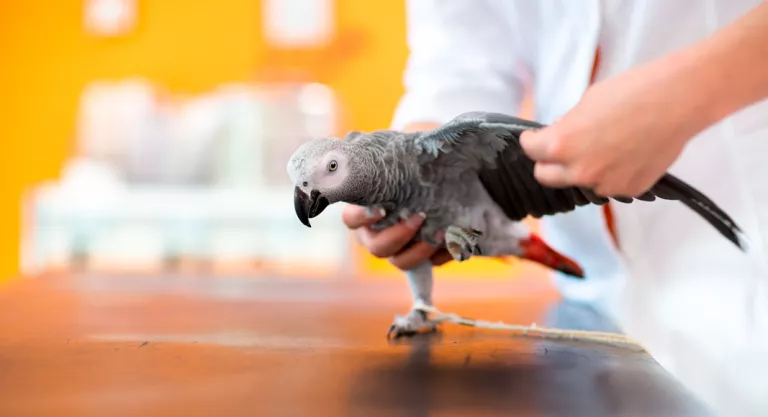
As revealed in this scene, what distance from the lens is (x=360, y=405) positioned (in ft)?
1.13

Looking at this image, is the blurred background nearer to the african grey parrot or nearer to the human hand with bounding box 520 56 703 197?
the african grey parrot

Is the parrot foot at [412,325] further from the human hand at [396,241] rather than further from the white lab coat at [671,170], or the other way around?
the white lab coat at [671,170]

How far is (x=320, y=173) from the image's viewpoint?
44cm

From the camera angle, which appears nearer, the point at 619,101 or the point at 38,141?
the point at 619,101

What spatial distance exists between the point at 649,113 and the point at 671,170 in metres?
0.27

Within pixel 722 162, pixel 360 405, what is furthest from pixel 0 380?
pixel 722 162

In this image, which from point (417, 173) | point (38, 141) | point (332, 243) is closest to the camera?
point (417, 173)

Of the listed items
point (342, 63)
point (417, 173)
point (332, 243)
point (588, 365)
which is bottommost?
point (332, 243)

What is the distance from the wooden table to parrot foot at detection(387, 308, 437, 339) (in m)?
0.02

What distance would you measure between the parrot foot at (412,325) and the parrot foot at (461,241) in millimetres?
94

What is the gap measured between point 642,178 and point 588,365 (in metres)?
0.14

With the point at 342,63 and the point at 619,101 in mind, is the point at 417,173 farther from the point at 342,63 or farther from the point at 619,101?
the point at 342,63

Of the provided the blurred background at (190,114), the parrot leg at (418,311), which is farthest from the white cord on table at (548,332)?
the blurred background at (190,114)

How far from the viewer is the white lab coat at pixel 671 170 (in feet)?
1.74
